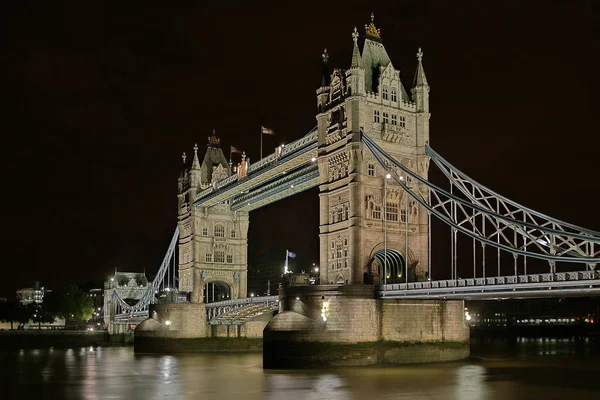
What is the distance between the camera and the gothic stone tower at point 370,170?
151 feet

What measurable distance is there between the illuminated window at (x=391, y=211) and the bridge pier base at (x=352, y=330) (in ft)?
18.5

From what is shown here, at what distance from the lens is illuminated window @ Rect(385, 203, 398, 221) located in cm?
4700

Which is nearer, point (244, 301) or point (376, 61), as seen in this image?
point (376, 61)

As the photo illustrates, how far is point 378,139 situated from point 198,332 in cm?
2989

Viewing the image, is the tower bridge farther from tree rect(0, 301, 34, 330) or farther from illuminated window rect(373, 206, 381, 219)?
tree rect(0, 301, 34, 330)

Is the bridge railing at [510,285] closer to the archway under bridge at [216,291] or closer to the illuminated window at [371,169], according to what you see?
the illuminated window at [371,169]

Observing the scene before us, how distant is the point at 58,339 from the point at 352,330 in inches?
2308

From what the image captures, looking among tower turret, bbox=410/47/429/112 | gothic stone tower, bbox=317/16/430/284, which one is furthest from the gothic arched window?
tower turret, bbox=410/47/429/112

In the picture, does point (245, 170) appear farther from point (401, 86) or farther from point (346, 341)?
point (346, 341)

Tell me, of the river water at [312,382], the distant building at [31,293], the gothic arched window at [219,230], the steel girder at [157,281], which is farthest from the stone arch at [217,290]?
the distant building at [31,293]

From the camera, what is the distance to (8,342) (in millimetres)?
85000

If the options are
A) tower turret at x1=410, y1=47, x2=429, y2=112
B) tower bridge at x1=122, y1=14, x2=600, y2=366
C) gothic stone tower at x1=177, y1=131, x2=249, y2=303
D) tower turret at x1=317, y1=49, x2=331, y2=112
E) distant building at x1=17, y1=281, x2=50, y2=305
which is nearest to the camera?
tower bridge at x1=122, y1=14, x2=600, y2=366

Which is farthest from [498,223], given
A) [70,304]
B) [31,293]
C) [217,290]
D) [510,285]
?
[31,293]

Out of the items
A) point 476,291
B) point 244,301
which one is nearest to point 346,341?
point 476,291
